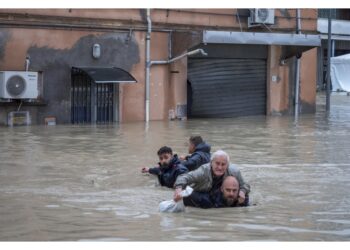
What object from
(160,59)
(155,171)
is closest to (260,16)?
(160,59)

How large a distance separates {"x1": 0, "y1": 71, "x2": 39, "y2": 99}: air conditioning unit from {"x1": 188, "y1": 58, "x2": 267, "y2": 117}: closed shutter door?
21.1ft

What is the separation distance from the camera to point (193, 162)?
10.3 meters

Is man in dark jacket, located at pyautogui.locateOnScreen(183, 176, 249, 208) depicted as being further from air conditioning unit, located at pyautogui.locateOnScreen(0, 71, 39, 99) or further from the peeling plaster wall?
the peeling plaster wall

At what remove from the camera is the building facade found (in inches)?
838

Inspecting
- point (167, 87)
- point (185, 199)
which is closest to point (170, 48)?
point (167, 87)

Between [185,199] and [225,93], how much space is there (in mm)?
17830

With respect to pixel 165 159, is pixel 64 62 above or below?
above

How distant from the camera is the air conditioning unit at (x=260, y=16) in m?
25.0

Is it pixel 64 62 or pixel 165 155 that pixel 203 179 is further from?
pixel 64 62

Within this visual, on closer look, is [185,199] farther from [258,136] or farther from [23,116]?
[23,116]

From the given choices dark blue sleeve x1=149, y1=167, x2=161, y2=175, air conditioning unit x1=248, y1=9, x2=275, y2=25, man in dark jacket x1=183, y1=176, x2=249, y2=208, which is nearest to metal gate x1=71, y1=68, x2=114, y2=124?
air conditioning unit x1=248, y1=9, x2=275, y2=25

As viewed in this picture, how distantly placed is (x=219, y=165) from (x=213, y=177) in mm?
213

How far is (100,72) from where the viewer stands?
21797 millimetres

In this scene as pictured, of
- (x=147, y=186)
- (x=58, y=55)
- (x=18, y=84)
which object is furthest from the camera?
(x=58, y=55)
